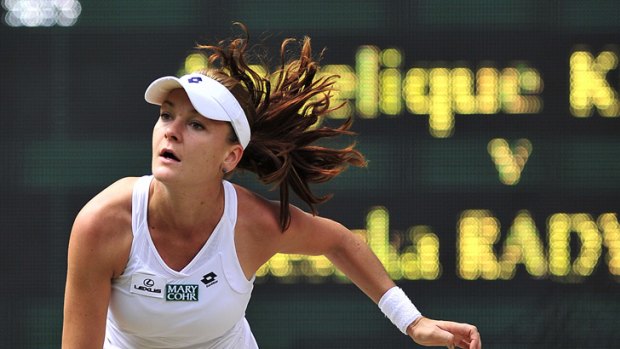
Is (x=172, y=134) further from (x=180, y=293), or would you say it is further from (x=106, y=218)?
(x=180, y=293)

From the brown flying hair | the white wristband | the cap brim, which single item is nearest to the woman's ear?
the brown flying hair

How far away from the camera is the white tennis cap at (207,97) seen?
3648 mm

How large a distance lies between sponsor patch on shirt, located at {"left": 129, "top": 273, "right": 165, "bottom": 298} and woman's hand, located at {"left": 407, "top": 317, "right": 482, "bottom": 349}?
29.1 inches

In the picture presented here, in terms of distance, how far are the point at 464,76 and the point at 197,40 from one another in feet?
3.57

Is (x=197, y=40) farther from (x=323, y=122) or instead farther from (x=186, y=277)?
(x=186, y=277)

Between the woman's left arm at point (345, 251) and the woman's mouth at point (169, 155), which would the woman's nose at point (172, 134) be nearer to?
the woman's mouth at point (169, 155)

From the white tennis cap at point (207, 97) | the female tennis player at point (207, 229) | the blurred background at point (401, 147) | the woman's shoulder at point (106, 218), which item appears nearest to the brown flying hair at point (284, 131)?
the female tennis player at point (207, 229)

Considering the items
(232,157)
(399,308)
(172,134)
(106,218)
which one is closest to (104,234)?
(106,218)

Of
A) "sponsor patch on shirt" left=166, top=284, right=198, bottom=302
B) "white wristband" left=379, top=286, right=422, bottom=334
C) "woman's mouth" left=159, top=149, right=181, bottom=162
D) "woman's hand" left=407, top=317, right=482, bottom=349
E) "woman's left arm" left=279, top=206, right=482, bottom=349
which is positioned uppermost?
"woman's mouth" left=159, top=149, right=181, bottom=162

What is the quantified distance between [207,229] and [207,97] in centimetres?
41

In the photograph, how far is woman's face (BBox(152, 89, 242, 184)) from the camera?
12.0 ft

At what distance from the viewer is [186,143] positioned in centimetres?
366

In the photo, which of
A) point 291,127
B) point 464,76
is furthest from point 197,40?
point 291,127

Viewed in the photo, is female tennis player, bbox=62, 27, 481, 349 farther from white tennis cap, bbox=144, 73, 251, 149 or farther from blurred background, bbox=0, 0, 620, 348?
blurred background, bbox=0, 0, 620, 348
